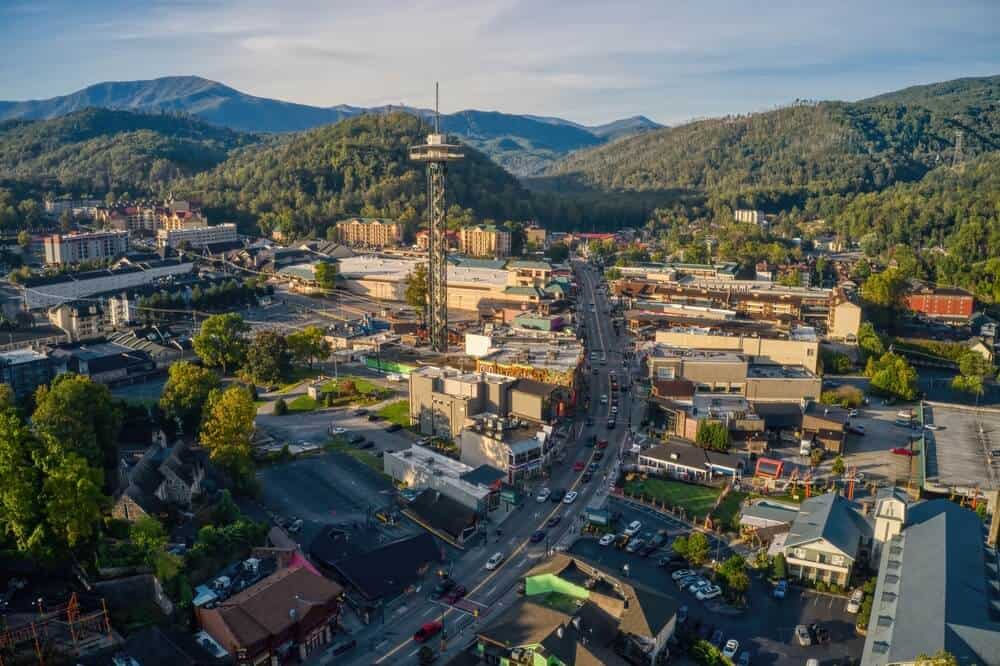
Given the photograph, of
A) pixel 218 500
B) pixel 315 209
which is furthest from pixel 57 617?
pixel 315 209

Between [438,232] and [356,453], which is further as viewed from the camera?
[438,232]

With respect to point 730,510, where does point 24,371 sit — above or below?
above

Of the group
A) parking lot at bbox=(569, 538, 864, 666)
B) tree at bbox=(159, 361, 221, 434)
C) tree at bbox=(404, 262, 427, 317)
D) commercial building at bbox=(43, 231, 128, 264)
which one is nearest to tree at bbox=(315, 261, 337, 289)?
tree at bbox=(404, 262, 427, 317)

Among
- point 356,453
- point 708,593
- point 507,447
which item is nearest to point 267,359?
point 356,453

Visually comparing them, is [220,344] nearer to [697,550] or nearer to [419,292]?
[419,292]

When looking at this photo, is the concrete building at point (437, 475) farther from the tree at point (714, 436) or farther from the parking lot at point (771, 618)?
the tree at point (714, 436)

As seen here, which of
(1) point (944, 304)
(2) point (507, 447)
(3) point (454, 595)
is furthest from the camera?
(1) point (944, 304)

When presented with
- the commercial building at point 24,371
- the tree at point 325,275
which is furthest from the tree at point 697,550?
the tree at point 325,275
